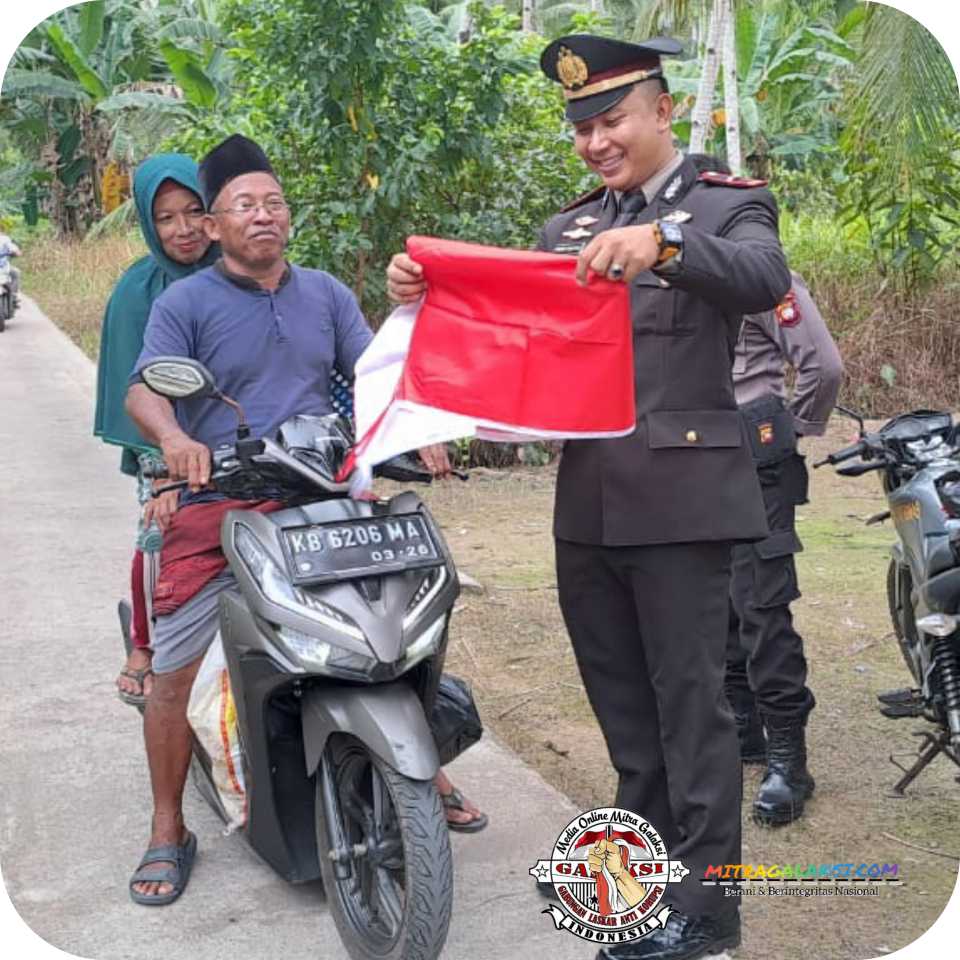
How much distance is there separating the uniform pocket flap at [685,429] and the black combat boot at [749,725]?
5.76ft

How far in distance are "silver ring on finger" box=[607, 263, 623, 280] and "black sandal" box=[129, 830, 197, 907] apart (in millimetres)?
2004

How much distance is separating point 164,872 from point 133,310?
5.24 feet

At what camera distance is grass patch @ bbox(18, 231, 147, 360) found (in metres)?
19.0

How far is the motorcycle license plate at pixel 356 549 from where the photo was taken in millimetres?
3109

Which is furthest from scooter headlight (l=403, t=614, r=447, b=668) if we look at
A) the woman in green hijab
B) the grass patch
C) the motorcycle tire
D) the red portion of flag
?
the grass patch

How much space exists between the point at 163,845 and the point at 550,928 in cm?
107

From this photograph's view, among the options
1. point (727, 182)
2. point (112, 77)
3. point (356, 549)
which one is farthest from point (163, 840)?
point (112, 77)

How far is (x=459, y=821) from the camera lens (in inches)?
155

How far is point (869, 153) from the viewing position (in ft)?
38.0

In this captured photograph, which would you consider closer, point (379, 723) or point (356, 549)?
point (379, 723)

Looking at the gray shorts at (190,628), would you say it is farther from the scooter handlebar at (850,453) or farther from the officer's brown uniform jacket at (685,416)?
the scooter handlebar at (850,453)

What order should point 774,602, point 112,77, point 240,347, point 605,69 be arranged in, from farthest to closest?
point 112,77 < point 774,602 < point 240,347 < point 605,69

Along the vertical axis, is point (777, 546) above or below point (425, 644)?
below

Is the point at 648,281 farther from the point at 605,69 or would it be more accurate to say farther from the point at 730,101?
the point at 730,101
